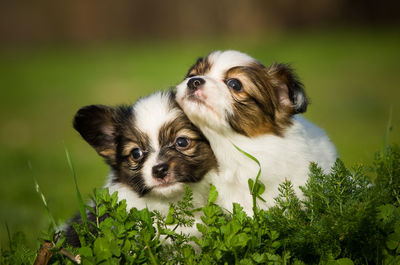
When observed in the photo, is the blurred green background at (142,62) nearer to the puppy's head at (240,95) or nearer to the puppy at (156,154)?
the puppy at (156,154)

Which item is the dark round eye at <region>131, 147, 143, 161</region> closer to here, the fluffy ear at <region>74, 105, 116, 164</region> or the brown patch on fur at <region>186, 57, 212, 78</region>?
the fluffy ear at <region>74, 105, 116, 164</region>

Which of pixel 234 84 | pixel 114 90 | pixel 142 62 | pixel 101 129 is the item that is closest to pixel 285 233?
pixel 234 84

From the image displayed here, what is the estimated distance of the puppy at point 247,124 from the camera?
337 centimetres

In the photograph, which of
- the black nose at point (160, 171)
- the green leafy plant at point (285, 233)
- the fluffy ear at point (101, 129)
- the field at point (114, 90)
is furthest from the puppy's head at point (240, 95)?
the field at point (114, 90)

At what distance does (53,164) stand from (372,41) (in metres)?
12.6

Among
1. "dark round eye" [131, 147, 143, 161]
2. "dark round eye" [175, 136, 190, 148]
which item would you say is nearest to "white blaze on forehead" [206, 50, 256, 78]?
"dark round eye" [175, 136, 190, 148]

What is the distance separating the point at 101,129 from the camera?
3.99 m

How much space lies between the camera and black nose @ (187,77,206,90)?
3377 millimetres

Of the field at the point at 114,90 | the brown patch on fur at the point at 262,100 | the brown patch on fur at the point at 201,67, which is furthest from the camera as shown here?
the field at the point at 114,90

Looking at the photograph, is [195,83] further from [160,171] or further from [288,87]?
[288,87]

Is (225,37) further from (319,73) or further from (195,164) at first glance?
(195,164)

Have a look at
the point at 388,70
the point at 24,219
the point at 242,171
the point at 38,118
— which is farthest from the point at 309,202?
the point at 388,70

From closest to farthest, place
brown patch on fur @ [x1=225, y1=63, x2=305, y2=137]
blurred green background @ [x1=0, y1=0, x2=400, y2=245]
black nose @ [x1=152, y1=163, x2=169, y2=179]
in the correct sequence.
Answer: black nose @ [x1=152, y1=163, x2=169, y2=179], brown patch on fur @ [x1=225, y1=63, x2=305, y2=137], blurred green background @ [x1=0, y1=0, x2=400, y2=245]

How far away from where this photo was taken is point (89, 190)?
20.0ft
